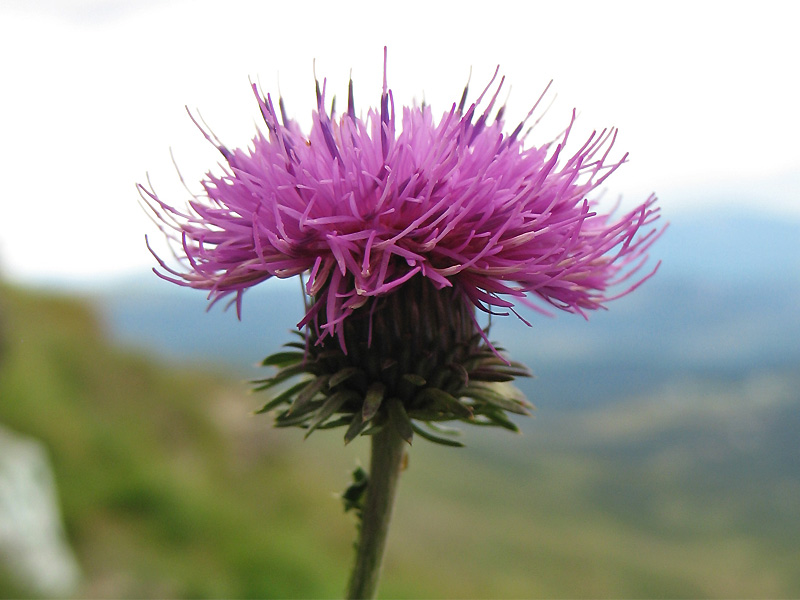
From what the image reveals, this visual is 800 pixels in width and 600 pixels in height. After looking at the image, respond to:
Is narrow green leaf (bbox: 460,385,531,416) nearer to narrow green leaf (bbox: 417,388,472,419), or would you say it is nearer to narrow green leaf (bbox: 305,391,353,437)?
narrow green leaf (bbox: 417,388,472,419)

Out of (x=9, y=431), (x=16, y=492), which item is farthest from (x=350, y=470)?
(x=9, y=431)

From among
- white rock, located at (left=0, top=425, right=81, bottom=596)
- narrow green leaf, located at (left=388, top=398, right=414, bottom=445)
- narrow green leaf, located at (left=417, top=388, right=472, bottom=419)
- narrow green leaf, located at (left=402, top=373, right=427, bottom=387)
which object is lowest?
white rock, located at (left=0, top=425, right=81, bottom=596)

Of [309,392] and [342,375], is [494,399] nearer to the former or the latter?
[342,375]

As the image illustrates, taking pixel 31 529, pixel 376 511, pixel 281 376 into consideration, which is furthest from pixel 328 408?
pixel 31 529

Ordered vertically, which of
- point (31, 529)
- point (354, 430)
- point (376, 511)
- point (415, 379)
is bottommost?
point (31, 529)

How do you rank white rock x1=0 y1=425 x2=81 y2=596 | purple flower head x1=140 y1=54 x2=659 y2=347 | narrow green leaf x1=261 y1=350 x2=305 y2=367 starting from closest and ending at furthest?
purple flower head x1=140 y1=54 x2=659 y2=347
narrow green leaf x1=261 y1=350 x2=305 y2=367
white rock x1=0 y1=425 x2=81 y2=596

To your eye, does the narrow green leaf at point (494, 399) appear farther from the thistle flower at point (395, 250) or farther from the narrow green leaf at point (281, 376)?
the narrow green leaf at point (281, 376)

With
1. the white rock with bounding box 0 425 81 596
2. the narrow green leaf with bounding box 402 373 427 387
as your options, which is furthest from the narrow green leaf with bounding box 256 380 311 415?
the white rock with bounding box 0 425 81 596
